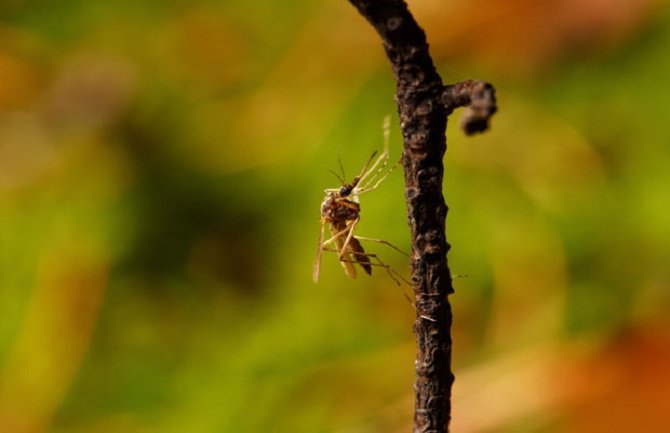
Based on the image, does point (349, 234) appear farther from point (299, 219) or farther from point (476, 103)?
A: point (299, 219)

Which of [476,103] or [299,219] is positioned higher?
[299,219]

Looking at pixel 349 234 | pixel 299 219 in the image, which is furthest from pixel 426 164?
pixel 299 219

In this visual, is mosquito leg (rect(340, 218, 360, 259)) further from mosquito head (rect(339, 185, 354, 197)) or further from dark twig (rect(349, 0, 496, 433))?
dark twig (rect(349, 0, 496, 433))

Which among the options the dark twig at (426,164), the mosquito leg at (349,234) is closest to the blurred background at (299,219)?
the mosquito leg at (349,234)

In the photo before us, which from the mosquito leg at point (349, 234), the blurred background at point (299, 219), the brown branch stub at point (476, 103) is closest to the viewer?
the brown branch stub at point (476, 103)

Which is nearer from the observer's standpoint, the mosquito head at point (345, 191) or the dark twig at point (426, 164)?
the dark twig at point (426, 164)

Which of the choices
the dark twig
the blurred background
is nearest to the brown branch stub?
the dark twig

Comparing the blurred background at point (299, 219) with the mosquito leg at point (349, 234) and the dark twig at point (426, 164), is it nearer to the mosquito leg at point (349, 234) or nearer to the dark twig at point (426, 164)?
the mosquito leg at point (349, 234)
